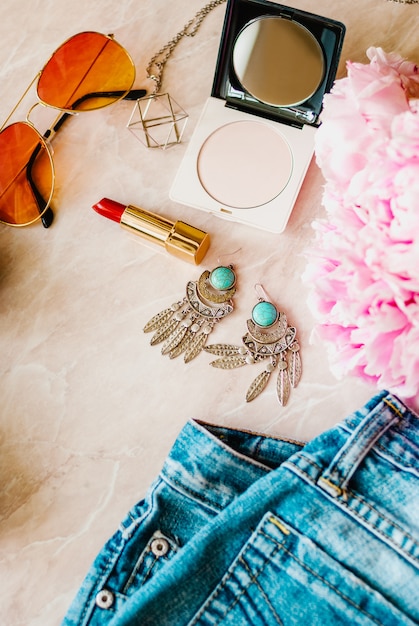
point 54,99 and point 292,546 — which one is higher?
point 54,99


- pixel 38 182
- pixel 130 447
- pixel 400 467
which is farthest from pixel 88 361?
pixel 400 467

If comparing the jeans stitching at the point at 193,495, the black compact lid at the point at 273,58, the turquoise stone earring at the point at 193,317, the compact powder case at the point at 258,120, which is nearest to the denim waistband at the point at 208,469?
the jeans stitching at the point at 193,495

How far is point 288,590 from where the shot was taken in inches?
23.8

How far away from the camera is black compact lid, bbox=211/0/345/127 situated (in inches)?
27.1

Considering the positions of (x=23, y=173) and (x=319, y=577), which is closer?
(x=319, y=577)

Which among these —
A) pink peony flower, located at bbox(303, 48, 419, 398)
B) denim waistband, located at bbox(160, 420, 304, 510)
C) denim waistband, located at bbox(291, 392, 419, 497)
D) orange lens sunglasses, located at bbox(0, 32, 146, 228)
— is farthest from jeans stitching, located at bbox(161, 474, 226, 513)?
orange lens sunglasses, located at bbox(0, 32, 146, 228)

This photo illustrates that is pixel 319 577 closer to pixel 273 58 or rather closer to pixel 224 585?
pixel 224 585

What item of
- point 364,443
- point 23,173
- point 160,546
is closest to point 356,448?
point 364,443

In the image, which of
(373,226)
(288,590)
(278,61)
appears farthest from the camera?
(278,61)

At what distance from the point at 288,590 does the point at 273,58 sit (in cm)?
57

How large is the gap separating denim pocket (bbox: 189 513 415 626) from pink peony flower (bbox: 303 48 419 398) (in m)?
0.18

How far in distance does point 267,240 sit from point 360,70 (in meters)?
0.26

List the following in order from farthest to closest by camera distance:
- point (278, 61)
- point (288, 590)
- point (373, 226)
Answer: point (278, 61), point (288, 590), point (373, 226)

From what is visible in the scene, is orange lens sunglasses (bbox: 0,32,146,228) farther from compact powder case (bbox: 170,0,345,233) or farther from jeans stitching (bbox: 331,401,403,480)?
jeans stitching (bbox: 331,401,403,480)
